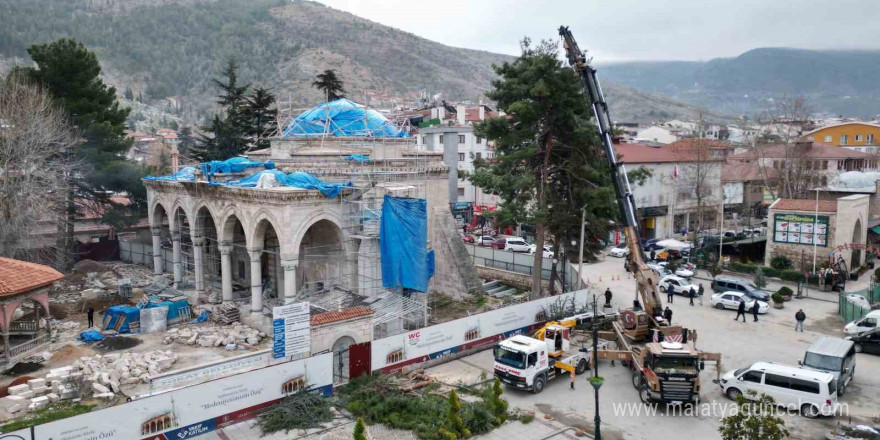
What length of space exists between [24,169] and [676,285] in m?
32.9

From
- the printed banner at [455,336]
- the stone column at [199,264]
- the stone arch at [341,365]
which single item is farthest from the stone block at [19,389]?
the stone column at [199,264]

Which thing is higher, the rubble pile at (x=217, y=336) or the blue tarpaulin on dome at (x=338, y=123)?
the blue tarpaulin on dome at (x=338, y=123)

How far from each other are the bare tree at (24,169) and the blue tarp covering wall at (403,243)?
18.9 meters

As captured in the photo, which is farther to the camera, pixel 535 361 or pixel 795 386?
pixel 535 361

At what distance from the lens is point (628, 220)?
2022cm

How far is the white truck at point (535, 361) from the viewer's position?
17.4 m

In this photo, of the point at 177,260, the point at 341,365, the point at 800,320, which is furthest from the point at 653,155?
the point at 341,365

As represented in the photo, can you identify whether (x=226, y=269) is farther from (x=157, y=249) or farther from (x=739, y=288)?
(x=739, y=288)

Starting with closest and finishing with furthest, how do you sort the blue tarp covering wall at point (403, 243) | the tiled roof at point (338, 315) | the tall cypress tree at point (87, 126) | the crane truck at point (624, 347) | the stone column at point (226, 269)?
1. the crane truck at point (624, 347)
2. the tiled roof at point (338, 315)
3. the blue tarp covering wall at point (403, 243)
4. the stone column at point (226, 269)
5. the tall cypress tree at point (87, 126)

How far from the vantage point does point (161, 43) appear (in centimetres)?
15800

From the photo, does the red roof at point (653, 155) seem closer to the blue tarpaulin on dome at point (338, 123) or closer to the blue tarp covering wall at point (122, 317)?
the blue tarpaulin on dome at point (338, 123)

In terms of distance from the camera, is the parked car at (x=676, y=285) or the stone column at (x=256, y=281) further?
the parked car at (x=676, y=285)

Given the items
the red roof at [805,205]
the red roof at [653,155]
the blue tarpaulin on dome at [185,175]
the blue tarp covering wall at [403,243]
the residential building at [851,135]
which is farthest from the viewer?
the residential building at [851,135]

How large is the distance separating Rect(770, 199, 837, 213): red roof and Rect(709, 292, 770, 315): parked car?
8598 mm
